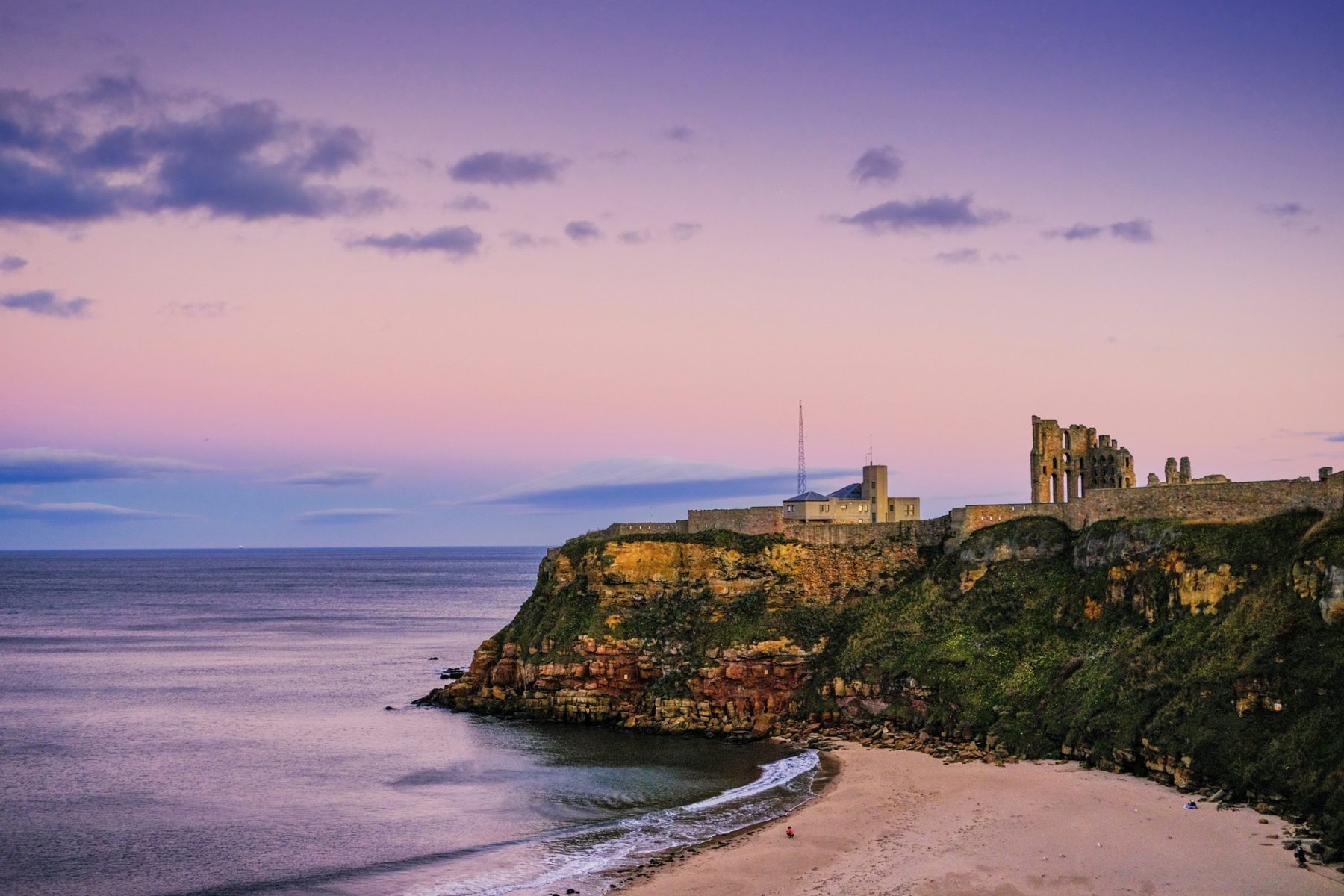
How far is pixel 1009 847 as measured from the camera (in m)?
46.0

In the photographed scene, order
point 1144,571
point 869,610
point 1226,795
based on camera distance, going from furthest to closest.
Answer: point 869,610 → point 1144,571 → point 1226,795

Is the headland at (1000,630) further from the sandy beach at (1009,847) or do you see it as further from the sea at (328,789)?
the sea at (328,789)

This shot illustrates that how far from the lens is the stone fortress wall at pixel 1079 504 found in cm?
6309

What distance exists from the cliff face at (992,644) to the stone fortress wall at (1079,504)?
1.28 meters

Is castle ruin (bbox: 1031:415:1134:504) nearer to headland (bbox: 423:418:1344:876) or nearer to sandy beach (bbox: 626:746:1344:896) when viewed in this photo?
headland (bbox: 423:418:1344:876)

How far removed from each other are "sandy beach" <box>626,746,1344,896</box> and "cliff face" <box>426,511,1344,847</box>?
9.33ft

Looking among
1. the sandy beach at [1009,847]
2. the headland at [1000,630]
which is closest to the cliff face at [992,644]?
the headland at [1000,630]

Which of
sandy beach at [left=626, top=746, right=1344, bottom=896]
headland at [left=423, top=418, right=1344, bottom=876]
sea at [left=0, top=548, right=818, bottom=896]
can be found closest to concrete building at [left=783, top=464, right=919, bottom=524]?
headland at [left=423, top=418, right=1344, bottom=876]

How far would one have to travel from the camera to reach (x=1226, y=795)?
159 ft

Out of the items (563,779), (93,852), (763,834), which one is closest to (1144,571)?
(763,834)

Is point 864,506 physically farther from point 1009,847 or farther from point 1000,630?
point 1009,847

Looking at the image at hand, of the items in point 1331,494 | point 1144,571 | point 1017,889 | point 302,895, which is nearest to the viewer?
point 1017,889

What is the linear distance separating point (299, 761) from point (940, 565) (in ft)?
141

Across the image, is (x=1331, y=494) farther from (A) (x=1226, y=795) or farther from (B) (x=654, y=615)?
(B) (x=654, y=615)
